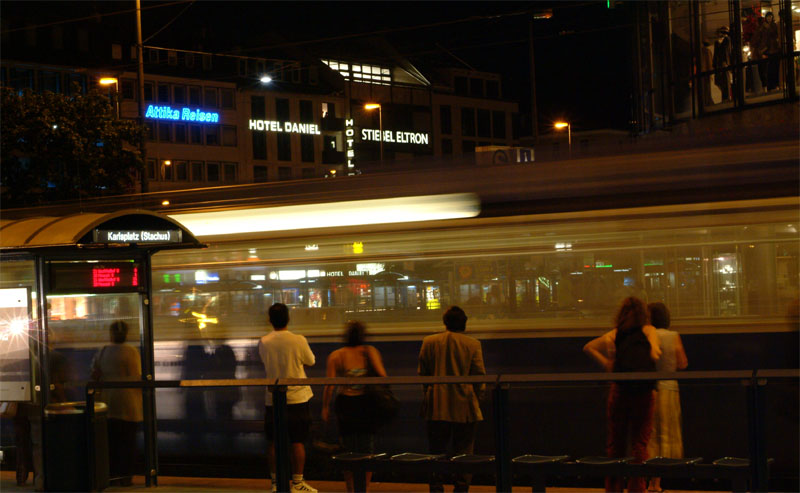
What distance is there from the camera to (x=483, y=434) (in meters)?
7.56

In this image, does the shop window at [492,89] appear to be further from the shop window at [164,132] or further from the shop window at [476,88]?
the shop window at [164,132]

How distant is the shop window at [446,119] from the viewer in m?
71.7

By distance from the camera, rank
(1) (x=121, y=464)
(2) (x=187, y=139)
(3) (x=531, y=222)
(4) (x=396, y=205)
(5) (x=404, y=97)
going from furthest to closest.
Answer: (5) (x=404, y=97), (2) (x=187, y=139), (4) (x=396, y=205), (3) (x=531, y=222), (1) (x=121, y=464)

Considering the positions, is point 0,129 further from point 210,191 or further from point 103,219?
point 103,219

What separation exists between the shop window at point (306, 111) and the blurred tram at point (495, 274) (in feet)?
171

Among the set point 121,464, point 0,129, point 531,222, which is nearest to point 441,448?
point 121,464

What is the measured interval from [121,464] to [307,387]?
2159mm

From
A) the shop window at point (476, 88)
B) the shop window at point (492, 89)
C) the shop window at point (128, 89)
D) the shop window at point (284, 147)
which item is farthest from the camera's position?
the shop window at point (492, 89)

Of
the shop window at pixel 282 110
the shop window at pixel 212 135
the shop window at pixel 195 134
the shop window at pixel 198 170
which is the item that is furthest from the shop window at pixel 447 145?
the shop window at pixel 198 170

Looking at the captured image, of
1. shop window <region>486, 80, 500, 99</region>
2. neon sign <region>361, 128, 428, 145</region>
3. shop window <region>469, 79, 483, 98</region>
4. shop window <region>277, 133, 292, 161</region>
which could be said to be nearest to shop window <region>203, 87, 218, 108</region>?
shop window <region>277, 133, 292, 161</region>

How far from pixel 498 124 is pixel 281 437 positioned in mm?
69453

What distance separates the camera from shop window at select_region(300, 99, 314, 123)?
64.4 m

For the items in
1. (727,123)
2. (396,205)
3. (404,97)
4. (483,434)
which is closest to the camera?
(483,434)

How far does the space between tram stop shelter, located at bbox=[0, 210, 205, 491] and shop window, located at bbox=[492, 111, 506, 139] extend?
66674 mm
